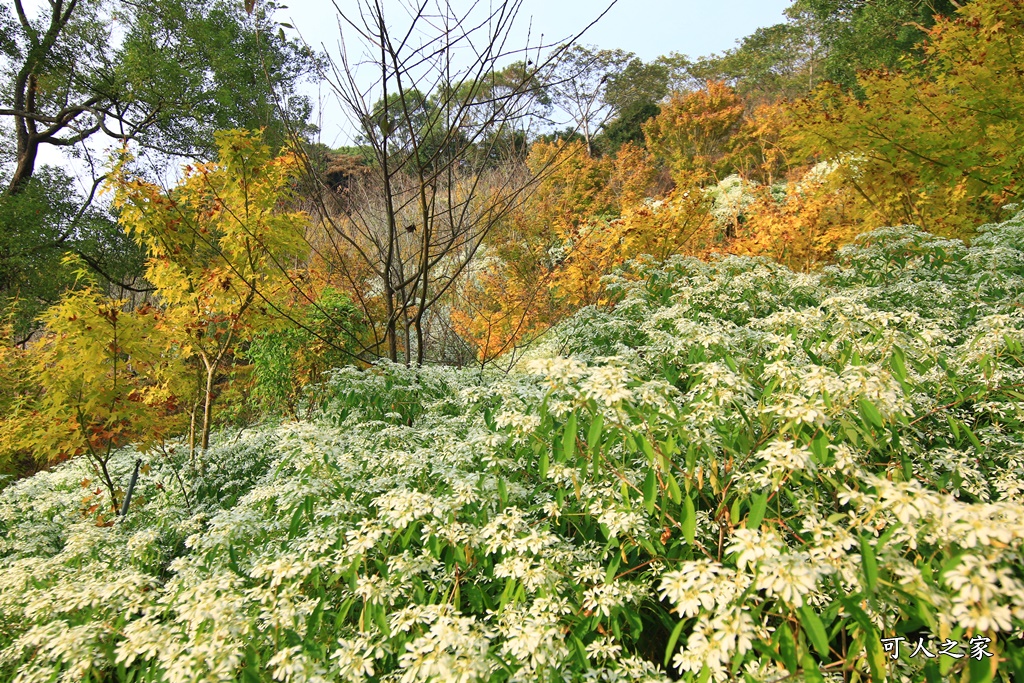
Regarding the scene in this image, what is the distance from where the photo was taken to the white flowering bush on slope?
999 mm

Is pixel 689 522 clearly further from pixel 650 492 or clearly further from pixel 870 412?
pixel 870 412

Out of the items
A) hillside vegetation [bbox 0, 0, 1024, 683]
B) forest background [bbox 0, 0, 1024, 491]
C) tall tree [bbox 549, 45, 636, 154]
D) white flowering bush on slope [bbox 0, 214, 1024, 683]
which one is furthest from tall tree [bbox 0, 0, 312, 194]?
white flowering bush on slope [bbox 0, 214, 1024, 683]

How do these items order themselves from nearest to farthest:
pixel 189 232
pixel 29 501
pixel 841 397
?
pixel 841 397, pixel 29 501, pixel 189 232

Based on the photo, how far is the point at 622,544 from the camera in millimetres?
1436

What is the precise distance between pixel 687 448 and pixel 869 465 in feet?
2.10

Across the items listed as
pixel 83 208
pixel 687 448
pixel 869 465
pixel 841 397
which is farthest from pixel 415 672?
pixel 83 208

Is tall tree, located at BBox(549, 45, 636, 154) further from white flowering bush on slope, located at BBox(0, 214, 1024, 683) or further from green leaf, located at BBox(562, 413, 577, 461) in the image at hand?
green leaf, located at BBox(562, 413, 577, 461)

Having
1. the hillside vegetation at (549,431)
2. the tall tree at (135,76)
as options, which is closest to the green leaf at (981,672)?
the hillside vegetation at (549,431)

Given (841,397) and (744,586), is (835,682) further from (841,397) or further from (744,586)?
(841,397)

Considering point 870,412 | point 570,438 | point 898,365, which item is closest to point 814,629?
point 870,412

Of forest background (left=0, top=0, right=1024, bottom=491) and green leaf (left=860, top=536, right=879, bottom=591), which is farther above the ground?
forest background (left=0, top=0, right=1024, bottom=491)

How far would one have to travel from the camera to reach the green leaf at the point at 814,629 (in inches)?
35.4

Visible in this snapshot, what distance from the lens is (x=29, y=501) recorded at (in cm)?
264

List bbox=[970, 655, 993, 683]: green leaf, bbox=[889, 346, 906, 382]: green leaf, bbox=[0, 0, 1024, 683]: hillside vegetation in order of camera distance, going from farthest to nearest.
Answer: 1. bbox=[889, 346, 906, 382]: green leaf
2. bbox=[0, 0, 1024, 683]: hillside vegetation
3. bbox=[970, 655, 993, 683]: green leaf
